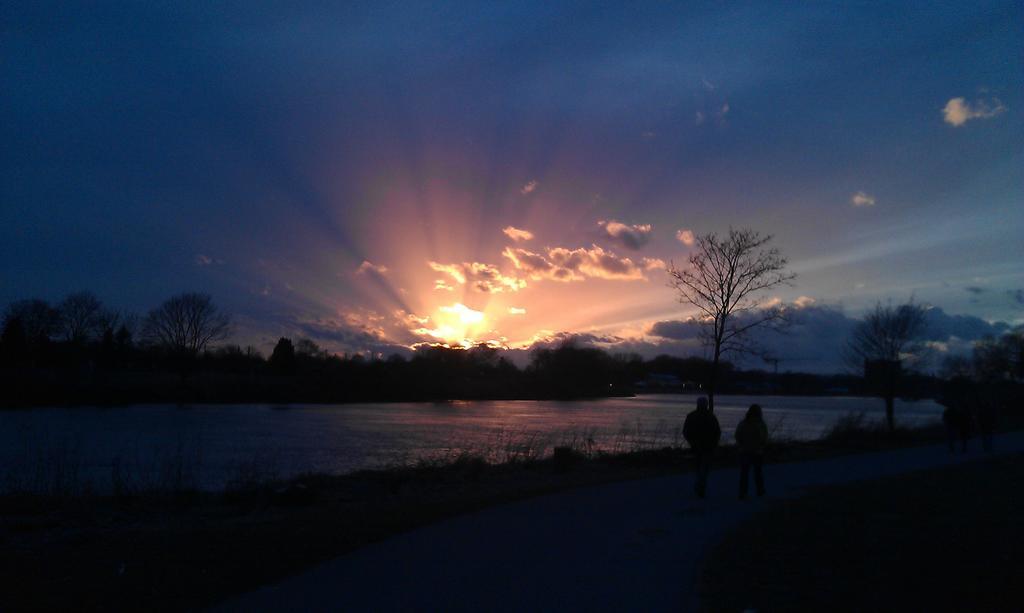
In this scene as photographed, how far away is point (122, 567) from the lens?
9.08 meters

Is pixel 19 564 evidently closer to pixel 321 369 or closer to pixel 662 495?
pixel 662 495

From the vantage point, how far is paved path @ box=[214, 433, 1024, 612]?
7.20 metres

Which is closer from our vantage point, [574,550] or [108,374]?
[574,550]

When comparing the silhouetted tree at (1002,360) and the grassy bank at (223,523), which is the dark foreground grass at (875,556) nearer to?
the grassy bank at (223,523)

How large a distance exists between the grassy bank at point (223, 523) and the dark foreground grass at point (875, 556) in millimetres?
4737

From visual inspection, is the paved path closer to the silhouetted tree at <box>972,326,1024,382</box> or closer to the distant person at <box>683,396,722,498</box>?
the distant person at <box>683,396,722,498</box>

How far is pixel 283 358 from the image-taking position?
109 meters

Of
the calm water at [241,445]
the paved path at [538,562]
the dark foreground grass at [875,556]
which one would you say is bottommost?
the calm water at [241,445]

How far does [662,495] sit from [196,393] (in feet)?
245

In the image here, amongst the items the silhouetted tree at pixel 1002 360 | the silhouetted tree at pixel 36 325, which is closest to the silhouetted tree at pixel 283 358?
the silhouetted tree at pixel 36 325

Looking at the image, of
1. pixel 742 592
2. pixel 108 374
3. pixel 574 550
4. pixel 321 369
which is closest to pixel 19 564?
pixel 574 550

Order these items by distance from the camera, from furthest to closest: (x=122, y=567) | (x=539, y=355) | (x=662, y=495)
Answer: (x=539, y=355), (x=662, y=495), (x=122, y=567)

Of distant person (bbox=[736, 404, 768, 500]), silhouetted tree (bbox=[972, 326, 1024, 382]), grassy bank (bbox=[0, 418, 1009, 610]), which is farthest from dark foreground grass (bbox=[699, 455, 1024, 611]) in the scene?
silhouetted tree (bbox=[972, 326, 1024, 382])

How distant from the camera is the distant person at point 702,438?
14234 mm
